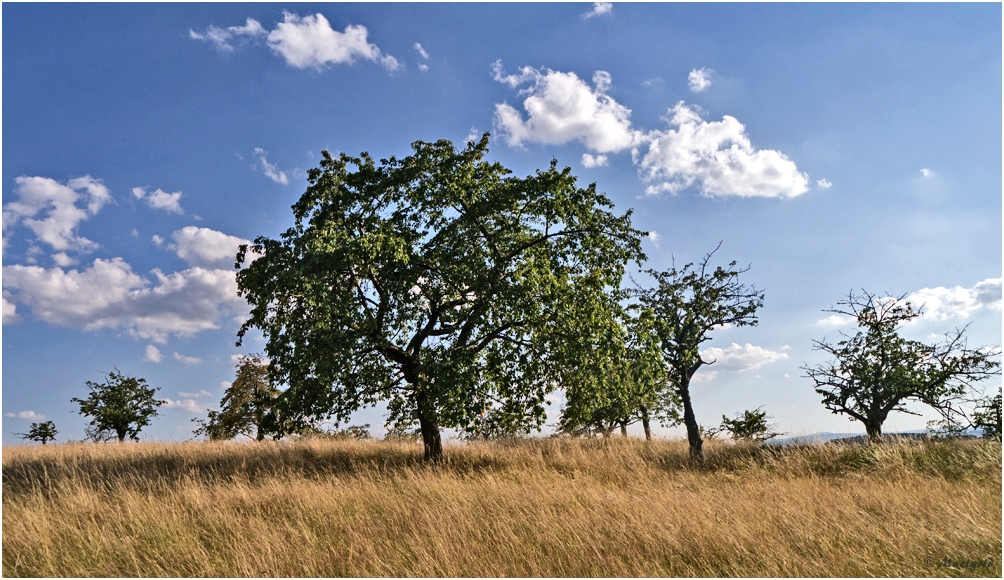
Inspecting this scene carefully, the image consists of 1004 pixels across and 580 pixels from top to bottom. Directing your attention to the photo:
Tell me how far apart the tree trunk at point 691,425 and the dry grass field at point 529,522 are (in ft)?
13.5

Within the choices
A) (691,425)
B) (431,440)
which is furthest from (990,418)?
(431,440)

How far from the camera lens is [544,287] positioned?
622 inches

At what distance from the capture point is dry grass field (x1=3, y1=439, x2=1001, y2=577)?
7.45 meters

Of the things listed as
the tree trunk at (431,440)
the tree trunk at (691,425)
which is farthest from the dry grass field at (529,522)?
the tree trunk at (691,425)

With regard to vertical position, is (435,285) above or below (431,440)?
above

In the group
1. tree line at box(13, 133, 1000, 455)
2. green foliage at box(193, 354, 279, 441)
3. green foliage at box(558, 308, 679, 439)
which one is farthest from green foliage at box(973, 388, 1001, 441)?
green foliage at box(193, 354, 279, 441)

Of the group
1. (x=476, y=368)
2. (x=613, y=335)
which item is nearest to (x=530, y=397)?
(x=476, y=368)

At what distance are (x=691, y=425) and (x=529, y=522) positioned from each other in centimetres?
1335

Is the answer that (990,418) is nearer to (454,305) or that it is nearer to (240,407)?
(454,305)

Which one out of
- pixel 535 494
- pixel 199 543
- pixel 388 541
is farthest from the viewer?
pixel 535 494

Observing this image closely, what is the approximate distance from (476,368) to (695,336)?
381 inches

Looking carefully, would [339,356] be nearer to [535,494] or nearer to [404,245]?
[404,245]

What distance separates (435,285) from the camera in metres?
16.7

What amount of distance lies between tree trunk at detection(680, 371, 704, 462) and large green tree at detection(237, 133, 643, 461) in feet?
20.0
